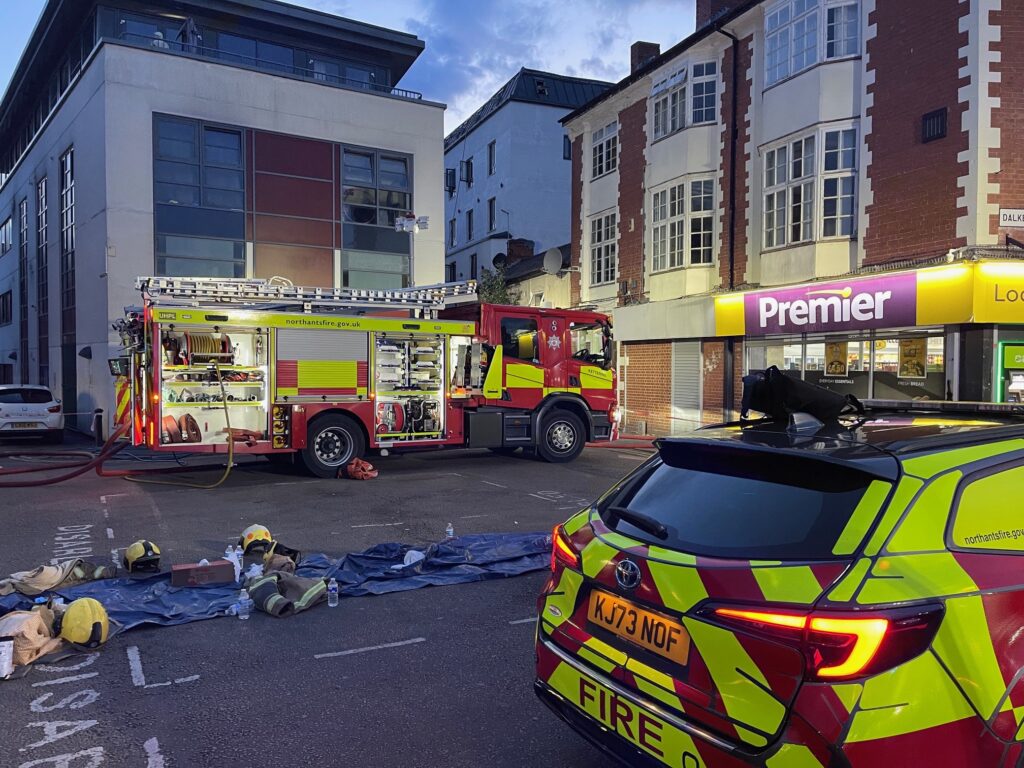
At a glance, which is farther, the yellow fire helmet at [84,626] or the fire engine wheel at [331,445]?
the fire engine wheel at [331,445]

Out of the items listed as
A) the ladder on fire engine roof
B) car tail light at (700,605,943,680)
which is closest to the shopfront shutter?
the ladder on fire engine roof

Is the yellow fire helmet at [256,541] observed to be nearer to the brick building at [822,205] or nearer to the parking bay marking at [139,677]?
the parking bay marking at [139,677]

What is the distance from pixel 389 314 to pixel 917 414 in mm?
9990

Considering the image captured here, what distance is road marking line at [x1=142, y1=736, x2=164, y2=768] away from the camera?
3.39m

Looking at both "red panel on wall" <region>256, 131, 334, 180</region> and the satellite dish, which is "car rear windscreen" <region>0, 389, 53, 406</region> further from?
the satellite dish

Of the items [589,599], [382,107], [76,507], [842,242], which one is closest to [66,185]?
[382,107]

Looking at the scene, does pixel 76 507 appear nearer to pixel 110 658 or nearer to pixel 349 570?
pixel 349 570

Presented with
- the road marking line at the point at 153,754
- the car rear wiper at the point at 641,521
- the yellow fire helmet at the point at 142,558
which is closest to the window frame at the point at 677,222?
the yellow fire helmet at the point at 142,558

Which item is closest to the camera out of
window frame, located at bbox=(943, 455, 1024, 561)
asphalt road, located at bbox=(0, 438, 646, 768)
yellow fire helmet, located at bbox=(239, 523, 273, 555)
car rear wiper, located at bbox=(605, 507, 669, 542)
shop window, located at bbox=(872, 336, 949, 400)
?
window frame, located at bbox=(943, 455, 1024, 561)

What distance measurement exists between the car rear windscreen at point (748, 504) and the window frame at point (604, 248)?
18717 millimetres

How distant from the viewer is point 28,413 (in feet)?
55.6

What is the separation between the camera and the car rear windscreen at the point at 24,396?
55.3 feet

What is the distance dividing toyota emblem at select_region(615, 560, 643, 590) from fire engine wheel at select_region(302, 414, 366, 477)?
964cm

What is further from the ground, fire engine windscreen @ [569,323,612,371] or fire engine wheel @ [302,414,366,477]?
fire engine windscreen @ [569,323,612,371]
